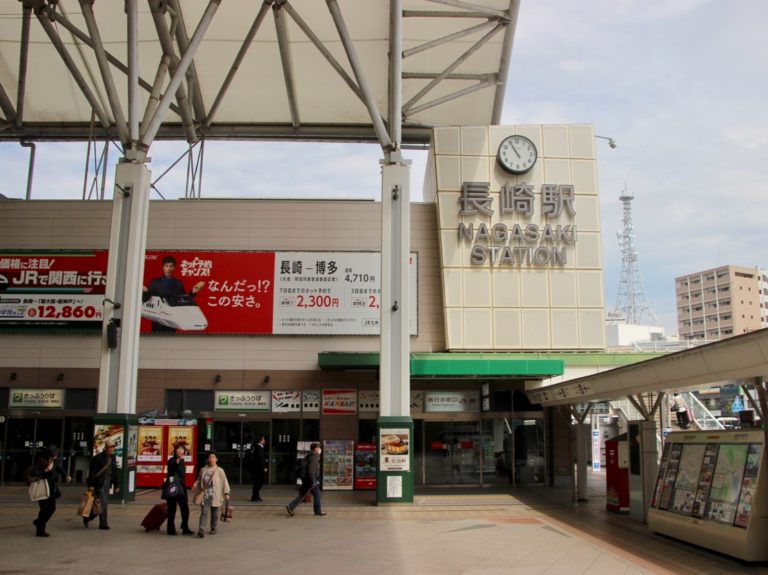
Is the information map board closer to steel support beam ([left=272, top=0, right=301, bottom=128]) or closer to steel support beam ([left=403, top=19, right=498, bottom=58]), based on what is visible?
steel support beam ([left=403, top=19, right=498, bottom=58])

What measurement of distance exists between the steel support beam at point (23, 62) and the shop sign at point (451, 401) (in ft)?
47.6

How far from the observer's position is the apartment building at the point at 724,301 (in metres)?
117

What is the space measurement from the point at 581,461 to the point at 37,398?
48.1ft

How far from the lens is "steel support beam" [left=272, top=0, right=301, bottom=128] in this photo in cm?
2017

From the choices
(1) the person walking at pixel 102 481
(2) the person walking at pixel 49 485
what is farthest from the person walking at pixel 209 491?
(2) the person walking at pixel 49 485

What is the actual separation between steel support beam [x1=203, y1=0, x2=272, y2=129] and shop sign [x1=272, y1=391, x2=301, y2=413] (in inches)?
349

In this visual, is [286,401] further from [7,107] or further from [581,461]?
[7,107]

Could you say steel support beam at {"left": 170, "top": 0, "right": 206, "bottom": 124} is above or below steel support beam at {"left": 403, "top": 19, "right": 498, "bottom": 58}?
above

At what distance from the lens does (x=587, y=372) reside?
21156 millimetres

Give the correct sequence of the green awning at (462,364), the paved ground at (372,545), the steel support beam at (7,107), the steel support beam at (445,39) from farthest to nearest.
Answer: the steel support beam at (7,107) < the steel support beam at (445,39) < the green awning at (462,364) < the paved ground at (372,545)

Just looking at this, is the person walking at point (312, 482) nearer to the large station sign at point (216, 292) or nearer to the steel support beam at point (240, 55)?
the large station sign at point (216, 292)

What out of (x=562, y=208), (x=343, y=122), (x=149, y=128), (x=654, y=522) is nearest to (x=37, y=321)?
(x=149, y=128)

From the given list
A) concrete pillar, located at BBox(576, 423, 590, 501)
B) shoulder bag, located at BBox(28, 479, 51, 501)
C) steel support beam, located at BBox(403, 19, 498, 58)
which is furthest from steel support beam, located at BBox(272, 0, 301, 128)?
shoulder bag, located at BBox(28, 479, 51, 501)

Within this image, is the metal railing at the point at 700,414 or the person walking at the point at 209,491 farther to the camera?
the metal railing at the point at 700,414
